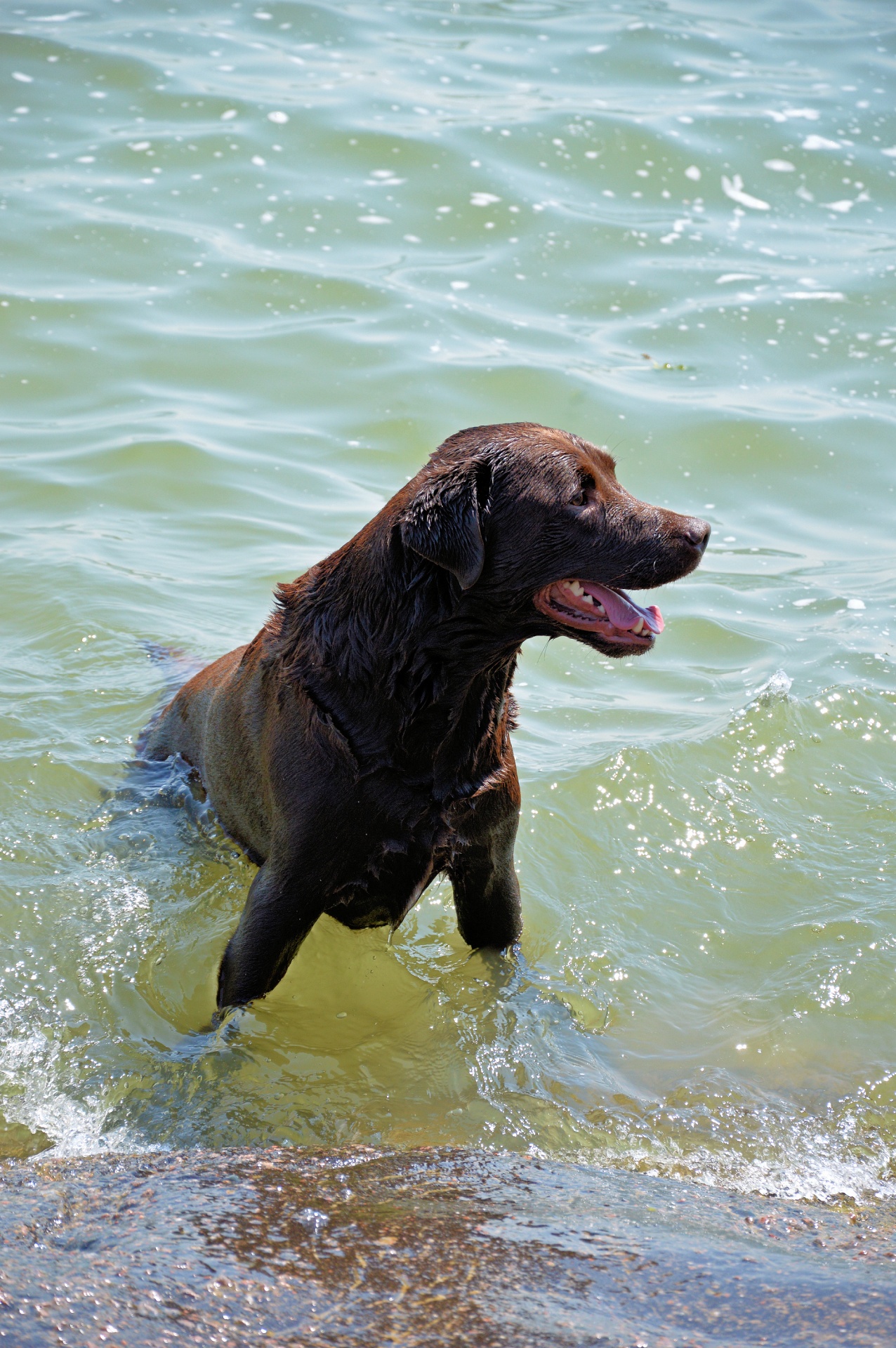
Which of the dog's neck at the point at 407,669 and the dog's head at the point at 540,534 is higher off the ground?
the dog's head at the point at 540,534

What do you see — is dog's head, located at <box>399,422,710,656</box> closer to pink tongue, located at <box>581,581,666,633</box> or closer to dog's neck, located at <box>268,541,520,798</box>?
pink tongue, located at <box>581,581,666,633</box>

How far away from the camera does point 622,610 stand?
3635mm

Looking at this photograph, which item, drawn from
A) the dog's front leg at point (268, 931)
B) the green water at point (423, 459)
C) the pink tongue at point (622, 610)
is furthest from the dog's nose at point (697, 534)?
the green water at point (423, 459)

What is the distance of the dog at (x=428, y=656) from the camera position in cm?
346

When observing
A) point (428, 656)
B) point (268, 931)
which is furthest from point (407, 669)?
point (268, 931)

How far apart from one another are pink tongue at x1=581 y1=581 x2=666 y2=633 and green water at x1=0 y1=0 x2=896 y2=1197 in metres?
1.35

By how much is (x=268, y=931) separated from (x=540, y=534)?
54.4 inches

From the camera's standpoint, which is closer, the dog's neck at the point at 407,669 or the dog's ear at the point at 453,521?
the dog's ear at the point at 453,521

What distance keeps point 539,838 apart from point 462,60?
11226mm

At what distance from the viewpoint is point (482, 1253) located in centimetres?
255

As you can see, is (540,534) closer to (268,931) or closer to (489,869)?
(489,869)

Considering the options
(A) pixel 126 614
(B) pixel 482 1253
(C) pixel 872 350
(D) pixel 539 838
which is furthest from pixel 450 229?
(B) pixel 482 1253

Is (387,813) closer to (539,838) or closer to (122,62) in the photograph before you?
(539,838)

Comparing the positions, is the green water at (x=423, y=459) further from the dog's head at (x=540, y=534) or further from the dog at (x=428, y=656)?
the dog's head at (x=540, y=534)
